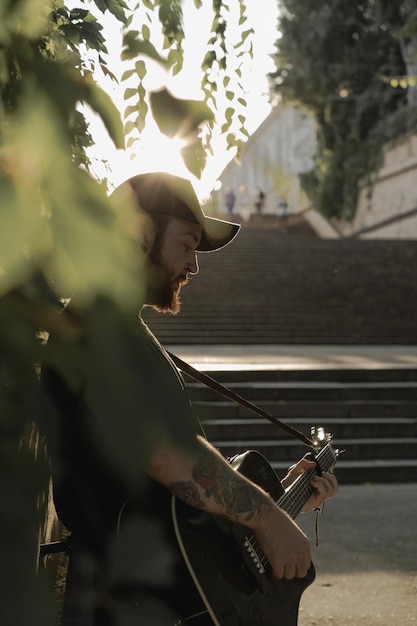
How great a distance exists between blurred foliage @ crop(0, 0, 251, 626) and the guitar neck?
1273 millimetres

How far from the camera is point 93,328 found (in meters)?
0.73

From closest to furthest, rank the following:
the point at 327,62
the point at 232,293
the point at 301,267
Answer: the point at 232,293
the point at 301,267
the point at 327,62

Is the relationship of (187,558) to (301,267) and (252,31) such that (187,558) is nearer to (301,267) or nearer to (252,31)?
(252,31)

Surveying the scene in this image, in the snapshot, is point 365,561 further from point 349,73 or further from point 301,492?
point 349,73

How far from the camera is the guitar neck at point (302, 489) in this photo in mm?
2082

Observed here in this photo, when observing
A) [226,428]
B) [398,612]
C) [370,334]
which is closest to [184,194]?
[398,612]

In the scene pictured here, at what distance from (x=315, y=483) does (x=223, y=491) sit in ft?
2.44

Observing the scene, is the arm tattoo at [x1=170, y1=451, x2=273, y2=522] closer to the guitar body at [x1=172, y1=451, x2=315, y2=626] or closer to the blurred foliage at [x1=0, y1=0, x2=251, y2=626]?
the guitar body at [x1=172, y1=451, x2=315, y2=626]

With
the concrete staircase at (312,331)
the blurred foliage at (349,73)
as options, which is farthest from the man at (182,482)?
the blurred foliage at (349,73)

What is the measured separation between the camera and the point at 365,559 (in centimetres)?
458

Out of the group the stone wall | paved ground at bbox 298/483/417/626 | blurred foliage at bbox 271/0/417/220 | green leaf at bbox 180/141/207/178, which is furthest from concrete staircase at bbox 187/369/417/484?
blurred foliage at bbox 271/0/417/220

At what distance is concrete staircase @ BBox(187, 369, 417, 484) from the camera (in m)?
6.86

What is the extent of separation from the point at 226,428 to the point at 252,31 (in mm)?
4384

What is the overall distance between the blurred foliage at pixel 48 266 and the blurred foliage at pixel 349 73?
28776mm
